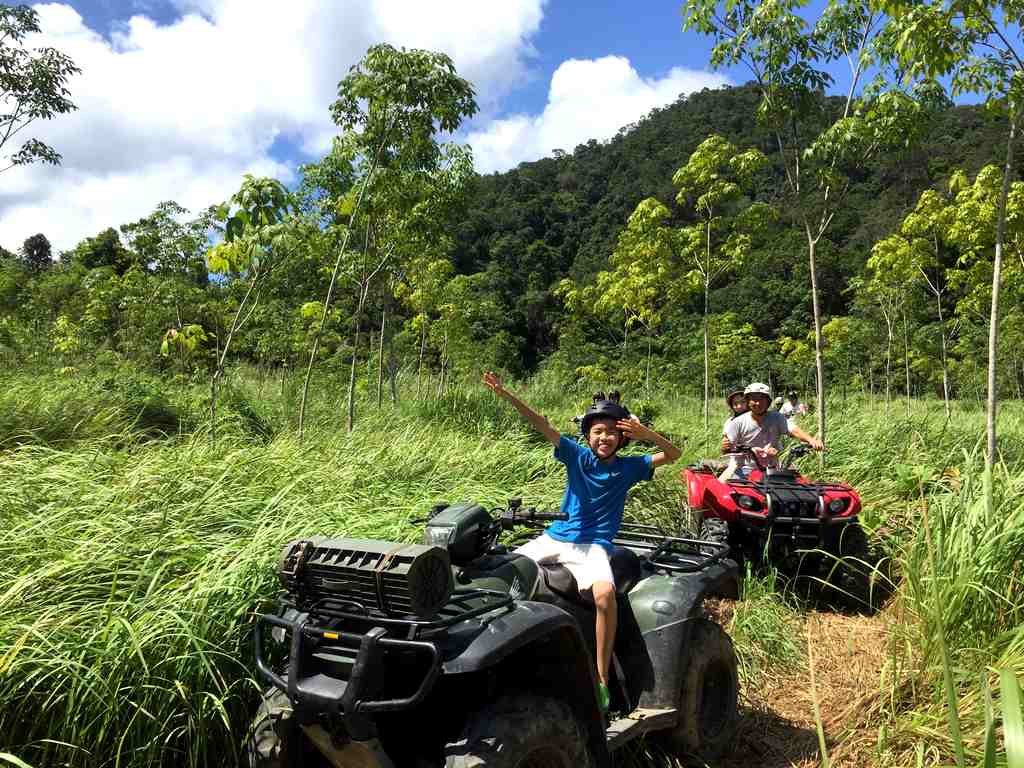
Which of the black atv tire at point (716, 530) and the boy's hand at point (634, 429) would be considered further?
the black atv tire at point (716, 530)

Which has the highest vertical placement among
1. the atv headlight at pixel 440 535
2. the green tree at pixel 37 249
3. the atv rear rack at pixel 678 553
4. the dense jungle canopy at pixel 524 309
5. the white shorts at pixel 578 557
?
the green tree at pixel 37 249

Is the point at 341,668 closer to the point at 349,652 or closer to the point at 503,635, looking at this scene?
the point at 349,652

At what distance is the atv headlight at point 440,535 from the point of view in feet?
8.23

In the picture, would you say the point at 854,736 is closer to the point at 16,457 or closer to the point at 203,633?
the point at 203,633

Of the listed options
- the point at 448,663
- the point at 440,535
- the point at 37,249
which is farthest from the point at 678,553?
the point at 37,249

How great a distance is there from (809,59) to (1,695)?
969 centimetres

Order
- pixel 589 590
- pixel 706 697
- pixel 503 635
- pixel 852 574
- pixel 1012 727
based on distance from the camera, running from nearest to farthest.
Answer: pixel 1012 727 < pixel 503 635 < pixel 589 590 < pixel 706 697 < pixel 852 574

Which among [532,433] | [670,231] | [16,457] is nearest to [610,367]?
[670,231]

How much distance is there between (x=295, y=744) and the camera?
2.21 m

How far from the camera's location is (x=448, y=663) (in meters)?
1.96

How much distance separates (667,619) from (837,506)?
2.65 meters

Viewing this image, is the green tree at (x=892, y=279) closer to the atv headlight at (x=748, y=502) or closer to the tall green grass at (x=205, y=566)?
the tall green grass at (x=205, y=566)

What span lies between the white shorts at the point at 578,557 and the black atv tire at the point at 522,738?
0.63m

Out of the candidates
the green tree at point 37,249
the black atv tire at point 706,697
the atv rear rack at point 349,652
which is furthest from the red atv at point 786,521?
the green tree at point 37,249
